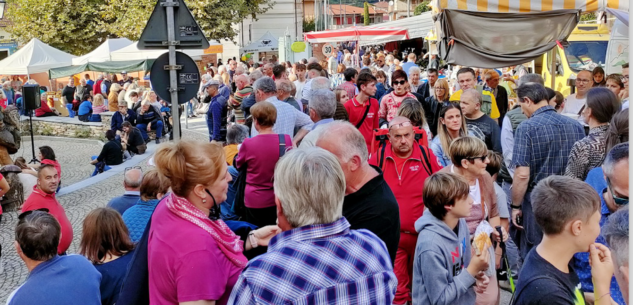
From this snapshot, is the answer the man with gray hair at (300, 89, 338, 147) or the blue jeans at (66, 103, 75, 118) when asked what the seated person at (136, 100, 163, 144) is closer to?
the blue jeans at (66, 103, 75, 118)

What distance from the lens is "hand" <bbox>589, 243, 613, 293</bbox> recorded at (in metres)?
2.48

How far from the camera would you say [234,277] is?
2619 mm

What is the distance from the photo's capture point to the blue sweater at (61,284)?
3.42 meters

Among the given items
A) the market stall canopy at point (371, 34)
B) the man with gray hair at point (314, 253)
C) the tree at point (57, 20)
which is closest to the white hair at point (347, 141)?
the man with gray hair at point (314, 253)

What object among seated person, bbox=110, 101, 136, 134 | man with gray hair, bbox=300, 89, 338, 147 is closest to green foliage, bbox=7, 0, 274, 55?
seated person, bbox=110, 101, 136, 134

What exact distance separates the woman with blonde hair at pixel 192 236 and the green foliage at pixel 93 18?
1325 inches

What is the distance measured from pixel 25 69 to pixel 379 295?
81.8ft

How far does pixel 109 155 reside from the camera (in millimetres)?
13875

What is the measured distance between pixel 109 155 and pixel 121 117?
110 inches

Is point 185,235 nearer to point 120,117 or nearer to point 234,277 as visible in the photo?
point 234,277

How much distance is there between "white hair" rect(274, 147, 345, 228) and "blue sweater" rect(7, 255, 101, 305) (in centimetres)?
162

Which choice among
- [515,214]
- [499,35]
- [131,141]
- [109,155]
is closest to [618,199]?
[515,214]

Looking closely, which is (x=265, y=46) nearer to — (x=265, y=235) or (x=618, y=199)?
(x=618, y=199)

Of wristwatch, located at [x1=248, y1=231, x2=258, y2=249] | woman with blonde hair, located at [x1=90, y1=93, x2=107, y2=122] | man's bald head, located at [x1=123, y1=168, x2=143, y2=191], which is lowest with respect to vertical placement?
woman with blonde hair, located at [x1=90, y1=93, x2=107, y2=122]
